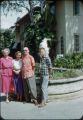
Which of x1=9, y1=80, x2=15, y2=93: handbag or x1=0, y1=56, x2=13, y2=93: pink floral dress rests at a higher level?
x1=0, y1=56, x2=13, y2=93: pink floral dress

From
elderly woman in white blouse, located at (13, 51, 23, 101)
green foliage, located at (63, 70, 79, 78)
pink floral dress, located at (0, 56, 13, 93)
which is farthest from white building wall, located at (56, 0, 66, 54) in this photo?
pink floral dress, located at (0, 56, 13, 93)

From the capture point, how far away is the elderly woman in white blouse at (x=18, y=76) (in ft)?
33.1

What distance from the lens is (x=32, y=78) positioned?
9.91 meters

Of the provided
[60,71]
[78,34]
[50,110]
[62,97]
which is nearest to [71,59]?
[78,34]

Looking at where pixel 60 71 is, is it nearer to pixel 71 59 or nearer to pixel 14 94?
pixel 14 94

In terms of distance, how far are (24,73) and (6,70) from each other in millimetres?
510

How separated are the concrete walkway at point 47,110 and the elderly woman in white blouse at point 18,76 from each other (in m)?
0.34

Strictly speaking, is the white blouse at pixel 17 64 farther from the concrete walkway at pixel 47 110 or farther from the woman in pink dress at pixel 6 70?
the concrete walkway at pixel 47 110

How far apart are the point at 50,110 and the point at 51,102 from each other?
1.28 metres

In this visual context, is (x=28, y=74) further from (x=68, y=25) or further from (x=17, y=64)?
(x=68, y=25)

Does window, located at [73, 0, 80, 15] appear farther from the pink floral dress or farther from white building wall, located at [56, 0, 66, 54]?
the pink floral dress

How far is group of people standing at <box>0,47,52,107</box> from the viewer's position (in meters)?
9.71

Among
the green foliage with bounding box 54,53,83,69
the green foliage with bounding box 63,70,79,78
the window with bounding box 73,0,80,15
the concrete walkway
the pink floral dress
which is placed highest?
the window with bounding box 73,0,80,15

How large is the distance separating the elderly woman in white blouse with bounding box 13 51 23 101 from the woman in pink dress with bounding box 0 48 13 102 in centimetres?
13
